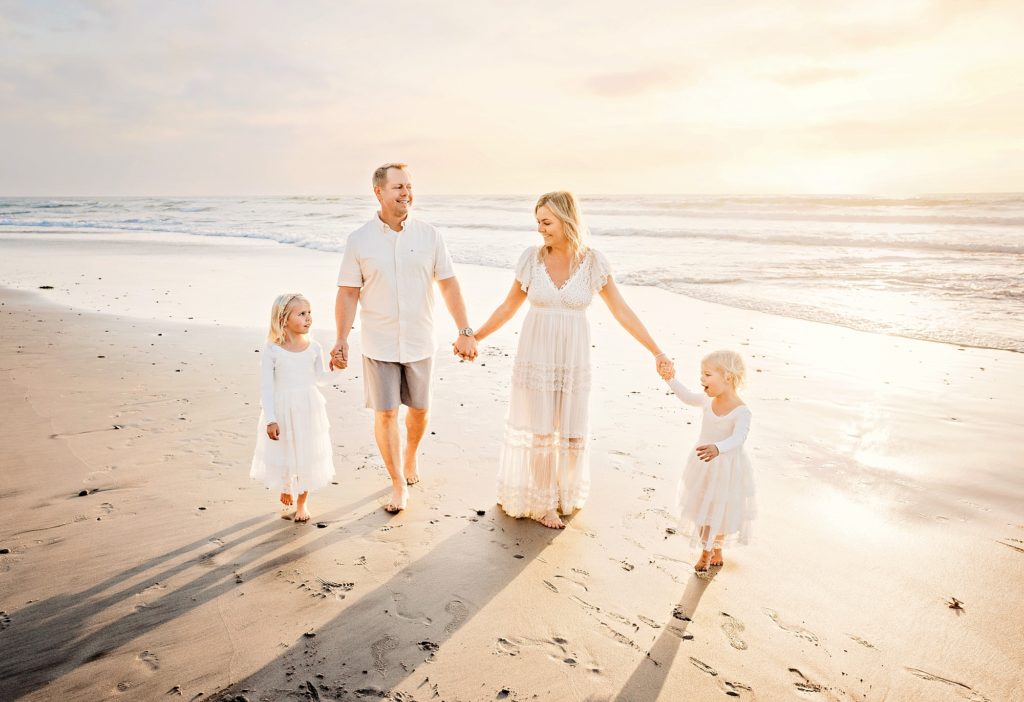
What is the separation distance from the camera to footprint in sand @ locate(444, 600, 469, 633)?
3.24m

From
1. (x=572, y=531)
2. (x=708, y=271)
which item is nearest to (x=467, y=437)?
(x=572, y=531)

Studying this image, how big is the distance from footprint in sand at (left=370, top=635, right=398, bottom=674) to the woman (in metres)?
1.50

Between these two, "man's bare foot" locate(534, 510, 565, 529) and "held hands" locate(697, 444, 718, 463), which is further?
"man's bare foot" locate(534, 510, 565, 529)

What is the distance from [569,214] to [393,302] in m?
1.36

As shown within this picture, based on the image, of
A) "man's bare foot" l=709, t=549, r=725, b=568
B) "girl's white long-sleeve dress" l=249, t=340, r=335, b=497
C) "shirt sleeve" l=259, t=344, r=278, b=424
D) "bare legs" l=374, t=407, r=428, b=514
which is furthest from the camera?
"bare legs" l=374, t=407, r=428, b=514

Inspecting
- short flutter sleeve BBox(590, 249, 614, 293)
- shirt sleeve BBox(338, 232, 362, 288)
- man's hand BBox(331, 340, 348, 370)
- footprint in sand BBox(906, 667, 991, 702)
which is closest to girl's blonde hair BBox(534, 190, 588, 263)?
short flutter sleeve BBox(590, 249, 614, 293)

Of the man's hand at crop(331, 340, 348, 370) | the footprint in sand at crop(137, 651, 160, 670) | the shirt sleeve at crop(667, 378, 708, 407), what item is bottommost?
the footprint in sand at crop(137, 651, 160, 670)

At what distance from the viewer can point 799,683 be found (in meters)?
2.90

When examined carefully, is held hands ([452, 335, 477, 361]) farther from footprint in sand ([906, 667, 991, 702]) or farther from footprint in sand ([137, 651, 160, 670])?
footprint in sand ([906, 667, 991, 702])

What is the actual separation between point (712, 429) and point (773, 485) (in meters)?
1.65

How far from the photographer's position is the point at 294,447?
4.12 meters

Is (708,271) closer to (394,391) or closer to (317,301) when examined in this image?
(317,301)

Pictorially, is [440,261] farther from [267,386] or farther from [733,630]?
[733,630]

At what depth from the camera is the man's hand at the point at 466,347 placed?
462 cm
